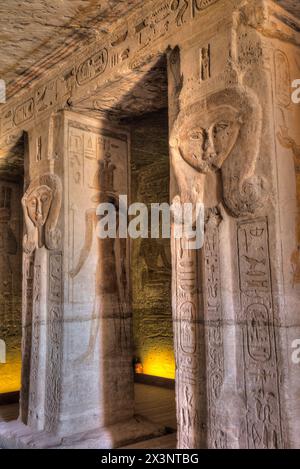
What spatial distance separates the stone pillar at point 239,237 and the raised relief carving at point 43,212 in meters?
1.63

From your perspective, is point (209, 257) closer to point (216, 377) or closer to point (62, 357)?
point (216, 377)

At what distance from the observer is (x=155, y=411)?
5.11 meters

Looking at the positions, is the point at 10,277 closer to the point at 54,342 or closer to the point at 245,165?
the point at 54,342

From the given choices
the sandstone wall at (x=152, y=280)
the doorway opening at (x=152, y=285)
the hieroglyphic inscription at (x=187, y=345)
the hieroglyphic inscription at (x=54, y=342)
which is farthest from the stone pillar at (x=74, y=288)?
the sandstone wall at (x=152, y=280)

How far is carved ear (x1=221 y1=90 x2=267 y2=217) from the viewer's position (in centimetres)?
247

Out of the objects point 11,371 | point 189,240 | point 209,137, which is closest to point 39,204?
point 189,240

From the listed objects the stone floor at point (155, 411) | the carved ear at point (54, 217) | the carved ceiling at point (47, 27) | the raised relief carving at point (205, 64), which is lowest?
the stone floor at point (155, 411)

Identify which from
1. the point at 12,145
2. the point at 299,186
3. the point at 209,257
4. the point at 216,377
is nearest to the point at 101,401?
the point at 216,377

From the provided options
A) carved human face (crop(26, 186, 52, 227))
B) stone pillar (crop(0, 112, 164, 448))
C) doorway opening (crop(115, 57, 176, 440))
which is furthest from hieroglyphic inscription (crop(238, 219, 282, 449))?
doorway opening (crop(115, 57, 176, 440))

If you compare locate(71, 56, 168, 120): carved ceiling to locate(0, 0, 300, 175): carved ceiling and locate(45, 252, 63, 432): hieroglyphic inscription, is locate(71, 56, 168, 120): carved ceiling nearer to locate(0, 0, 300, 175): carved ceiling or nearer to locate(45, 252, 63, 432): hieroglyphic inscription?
locate(0, 0, 300, 175): carved ceiling

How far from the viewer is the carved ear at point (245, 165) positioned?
8.09 feet

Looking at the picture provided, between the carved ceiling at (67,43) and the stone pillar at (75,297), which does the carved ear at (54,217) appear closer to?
the stone pillar at (75,297)

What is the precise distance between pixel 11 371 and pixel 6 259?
1733mm

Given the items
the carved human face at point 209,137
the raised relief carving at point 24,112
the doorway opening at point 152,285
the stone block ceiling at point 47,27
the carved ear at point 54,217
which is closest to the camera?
the carved human face at point 209,137
